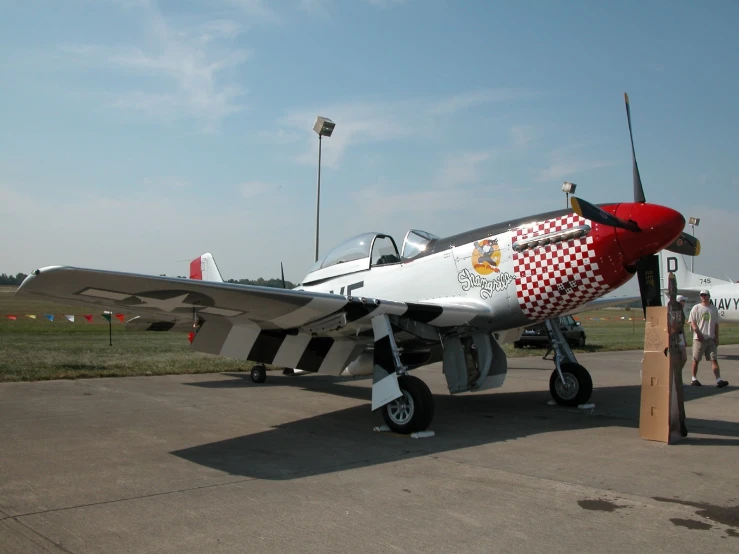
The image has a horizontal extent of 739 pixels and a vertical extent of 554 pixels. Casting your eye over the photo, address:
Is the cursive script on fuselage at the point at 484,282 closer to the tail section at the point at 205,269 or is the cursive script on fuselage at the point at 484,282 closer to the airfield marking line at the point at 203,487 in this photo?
the airfield marking line at the point at 203,487

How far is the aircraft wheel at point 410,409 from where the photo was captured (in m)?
6.66

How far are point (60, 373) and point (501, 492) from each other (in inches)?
374

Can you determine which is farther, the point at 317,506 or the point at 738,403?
the point at 738,403

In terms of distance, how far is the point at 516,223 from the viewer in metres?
7.41

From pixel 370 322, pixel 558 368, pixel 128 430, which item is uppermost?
pixel 370 322

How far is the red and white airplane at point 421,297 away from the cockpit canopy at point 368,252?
2cm

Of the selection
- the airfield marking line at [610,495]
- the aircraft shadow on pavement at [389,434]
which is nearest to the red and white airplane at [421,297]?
the aircraft shadow on pavement at [389,434]

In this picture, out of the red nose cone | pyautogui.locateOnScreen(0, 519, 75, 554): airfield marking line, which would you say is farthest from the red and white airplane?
pyautogui.locateOnScreen(0, 519, 75, 554): airfield marking line

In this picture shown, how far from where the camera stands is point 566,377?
29.3ft

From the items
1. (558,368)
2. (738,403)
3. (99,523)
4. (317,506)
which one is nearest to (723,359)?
(738,403)

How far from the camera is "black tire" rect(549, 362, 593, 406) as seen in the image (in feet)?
28.7

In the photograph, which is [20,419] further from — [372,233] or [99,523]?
[372,233]

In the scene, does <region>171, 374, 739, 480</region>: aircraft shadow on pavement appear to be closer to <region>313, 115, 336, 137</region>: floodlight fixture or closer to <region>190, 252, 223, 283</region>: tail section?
<region>190, 252, 223, 283</region>: tail section

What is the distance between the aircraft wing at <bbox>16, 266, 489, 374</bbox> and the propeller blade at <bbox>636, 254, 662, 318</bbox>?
1797mm
